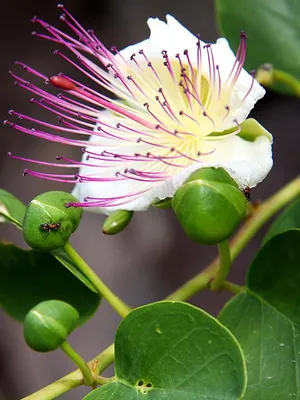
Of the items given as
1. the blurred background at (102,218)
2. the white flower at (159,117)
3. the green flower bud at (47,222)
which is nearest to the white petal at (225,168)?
the white flower at (159,117)

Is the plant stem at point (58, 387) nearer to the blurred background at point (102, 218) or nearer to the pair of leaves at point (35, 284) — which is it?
the pair of leaves at point (35, 284)

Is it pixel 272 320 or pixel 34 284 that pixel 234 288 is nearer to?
pixel 272 320

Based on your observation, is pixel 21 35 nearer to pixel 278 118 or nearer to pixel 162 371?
pixel 278 118

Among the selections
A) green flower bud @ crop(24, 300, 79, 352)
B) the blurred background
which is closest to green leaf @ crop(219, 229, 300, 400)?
green flower bud @ crop(24, 300, 79, 352)


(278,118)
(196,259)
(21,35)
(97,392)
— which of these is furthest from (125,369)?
(21,35)

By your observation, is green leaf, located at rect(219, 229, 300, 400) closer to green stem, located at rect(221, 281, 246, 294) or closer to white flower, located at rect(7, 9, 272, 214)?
green stem, located at rect(221, 281, 246, 294)

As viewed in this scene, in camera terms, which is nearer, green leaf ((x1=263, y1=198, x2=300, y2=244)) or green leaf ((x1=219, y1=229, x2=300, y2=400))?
green leaf ((x1=219, y1=229, x2=300, y2=400))

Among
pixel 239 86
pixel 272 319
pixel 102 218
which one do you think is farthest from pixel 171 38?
pixel 102 218
